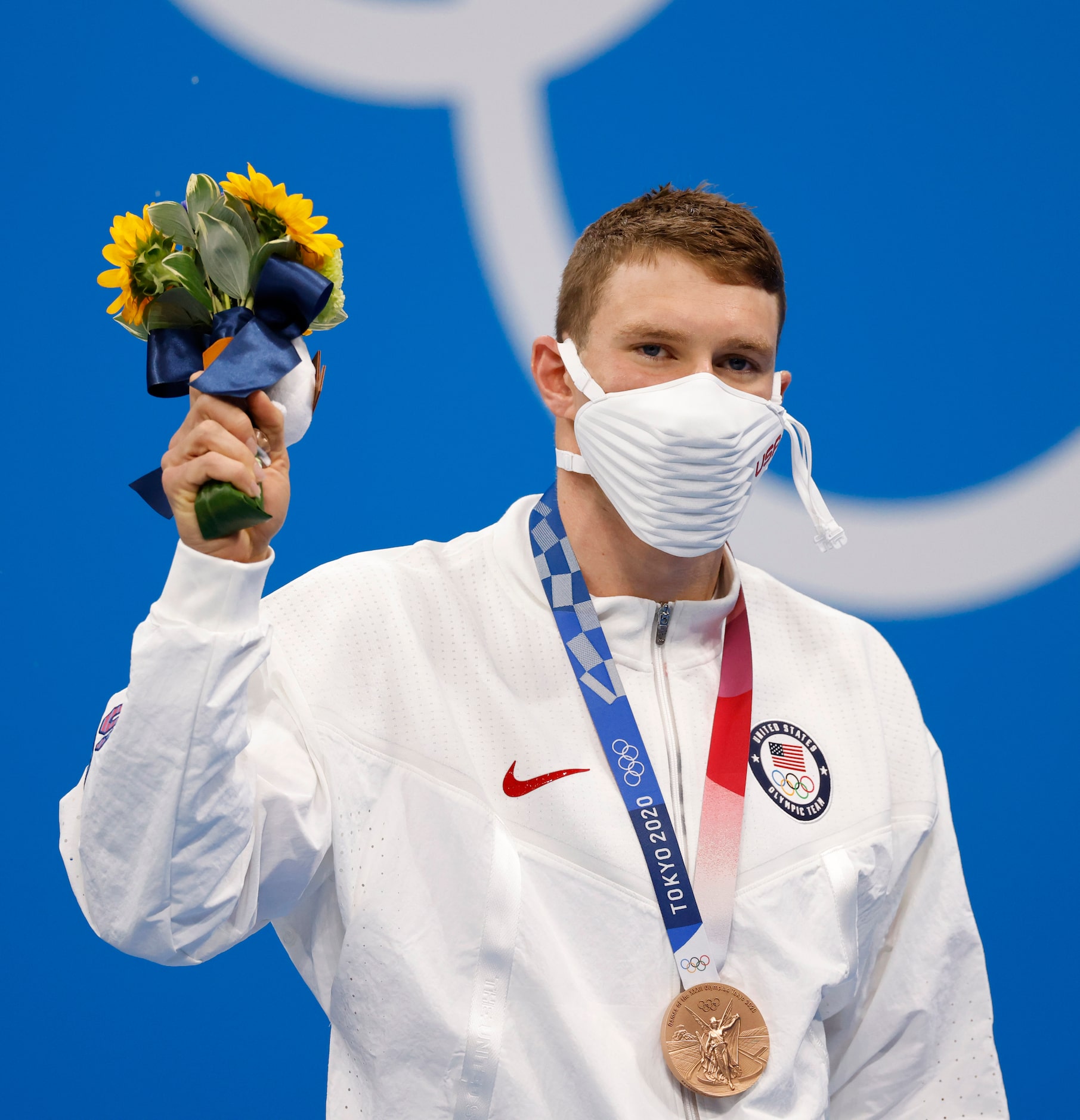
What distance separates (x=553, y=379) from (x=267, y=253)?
781 mm

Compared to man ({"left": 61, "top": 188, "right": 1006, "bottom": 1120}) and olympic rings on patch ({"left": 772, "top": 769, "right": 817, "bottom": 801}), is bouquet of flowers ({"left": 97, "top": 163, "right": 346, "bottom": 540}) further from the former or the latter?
olympic rings on patch ({"left": 772, "top": 769, "right": 817, "bottom": 801})

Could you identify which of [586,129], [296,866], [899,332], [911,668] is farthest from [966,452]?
[296,866]

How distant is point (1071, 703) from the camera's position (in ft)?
10.5

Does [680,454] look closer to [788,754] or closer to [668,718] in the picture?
[668,718]

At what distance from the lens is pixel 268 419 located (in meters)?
1.36

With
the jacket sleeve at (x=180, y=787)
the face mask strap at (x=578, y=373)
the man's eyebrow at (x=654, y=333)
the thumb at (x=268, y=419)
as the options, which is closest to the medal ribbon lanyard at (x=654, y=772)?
the face mask strap at (x=578, y=373)

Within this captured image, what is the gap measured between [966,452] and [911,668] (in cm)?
59

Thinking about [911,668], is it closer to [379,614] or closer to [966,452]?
[966,452]

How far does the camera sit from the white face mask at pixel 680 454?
1848mm

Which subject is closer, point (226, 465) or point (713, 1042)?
point (226, 465)

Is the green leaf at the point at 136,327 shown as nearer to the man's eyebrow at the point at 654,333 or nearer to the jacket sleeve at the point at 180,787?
the jacket sleeve at the point at 180,787

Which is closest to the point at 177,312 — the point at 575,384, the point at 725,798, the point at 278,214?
the point at 278,214

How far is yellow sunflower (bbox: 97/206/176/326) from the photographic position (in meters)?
1.41

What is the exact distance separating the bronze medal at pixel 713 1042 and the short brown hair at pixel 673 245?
3.58ft
